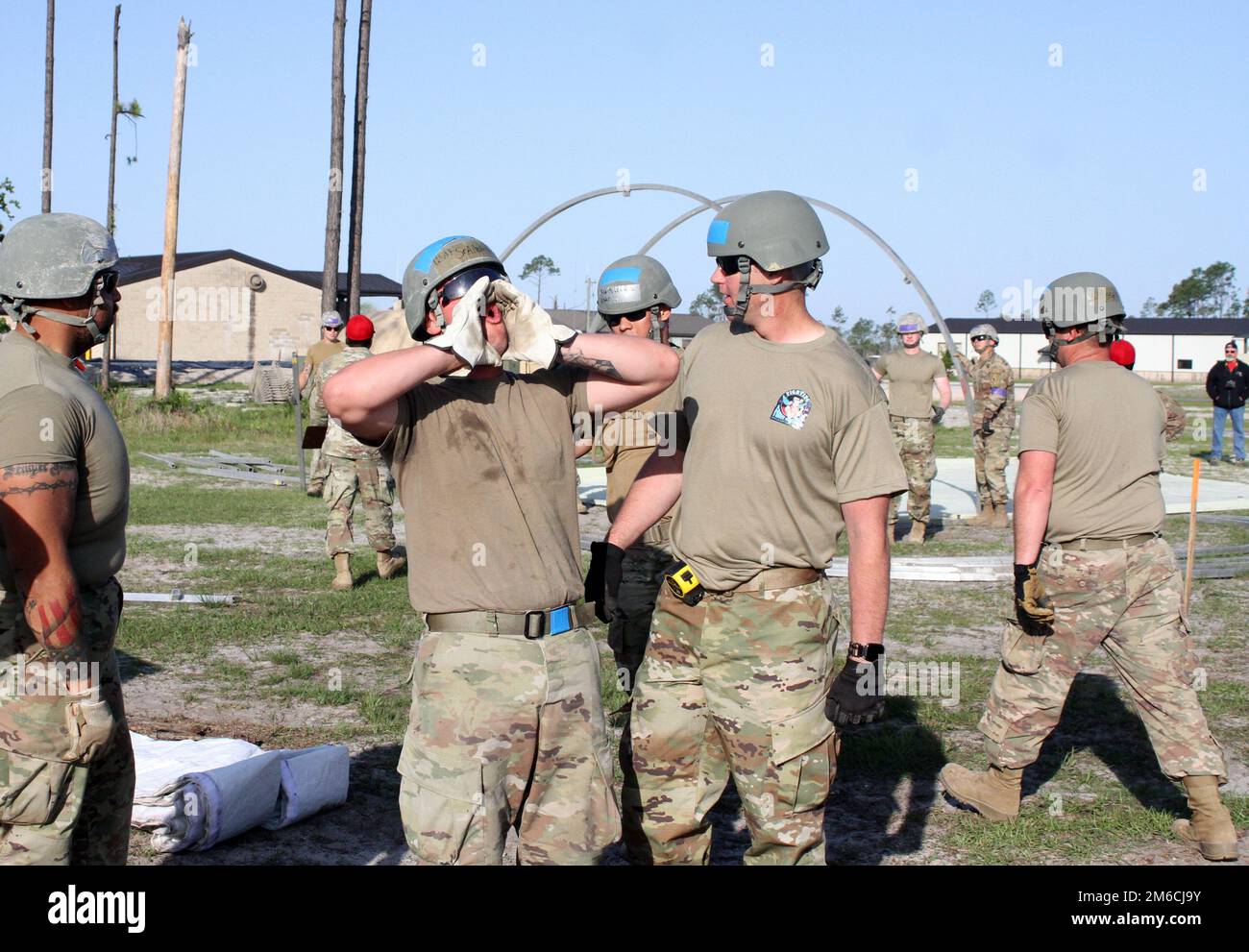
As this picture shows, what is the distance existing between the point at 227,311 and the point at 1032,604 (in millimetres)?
64035

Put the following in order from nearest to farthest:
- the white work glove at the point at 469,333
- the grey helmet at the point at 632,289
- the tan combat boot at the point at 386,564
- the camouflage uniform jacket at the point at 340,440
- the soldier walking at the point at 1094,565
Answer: the white work glove at the point at 469,333
the soldier walking at the point at 1094,565
the grey helmet at the point at 632,289
the camouflage uniform jacket at the point at 340,440
the tan combat boot at the point at 386,564

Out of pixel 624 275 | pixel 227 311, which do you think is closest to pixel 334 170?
pixel 624 275

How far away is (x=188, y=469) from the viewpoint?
754 inches

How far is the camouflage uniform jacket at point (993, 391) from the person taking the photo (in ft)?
47.0

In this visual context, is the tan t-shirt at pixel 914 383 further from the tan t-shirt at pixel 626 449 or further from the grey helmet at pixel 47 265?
the grey helmet at pixel 47 265

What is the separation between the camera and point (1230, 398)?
23375 millimetres

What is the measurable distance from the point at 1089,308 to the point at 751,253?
217 centimetres

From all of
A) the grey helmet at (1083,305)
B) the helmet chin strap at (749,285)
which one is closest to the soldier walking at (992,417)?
the grey helmet at (1083,305)

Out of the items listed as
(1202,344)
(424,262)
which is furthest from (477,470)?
(1202,344)

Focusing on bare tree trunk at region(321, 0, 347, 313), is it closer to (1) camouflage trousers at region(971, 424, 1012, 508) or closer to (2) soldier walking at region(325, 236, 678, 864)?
(1) camouflage trousers at region(971, 424, 1012, 508)

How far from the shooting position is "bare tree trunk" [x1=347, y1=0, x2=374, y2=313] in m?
26.0

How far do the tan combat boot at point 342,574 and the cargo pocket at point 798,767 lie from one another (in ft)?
24.0

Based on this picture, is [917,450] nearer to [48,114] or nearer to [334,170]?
[334,170]

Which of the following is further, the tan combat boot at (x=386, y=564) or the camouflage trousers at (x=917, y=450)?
the camouflage trousers at (x=917, y=450)
